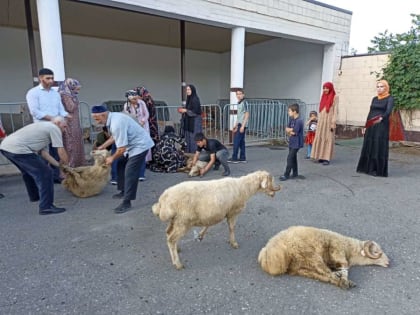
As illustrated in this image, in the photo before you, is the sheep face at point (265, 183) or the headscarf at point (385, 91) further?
the headscarf at point (385, 91)

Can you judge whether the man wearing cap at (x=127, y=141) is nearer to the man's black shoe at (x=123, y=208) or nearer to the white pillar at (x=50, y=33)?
the man's black shoe at (x=123, y=208)

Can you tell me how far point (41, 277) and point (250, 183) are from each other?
220cm

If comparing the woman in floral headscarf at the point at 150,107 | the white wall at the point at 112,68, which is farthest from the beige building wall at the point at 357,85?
the woman in floral headscarf at the point at 150,107

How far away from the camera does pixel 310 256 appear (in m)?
2.59

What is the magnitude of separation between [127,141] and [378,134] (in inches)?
192

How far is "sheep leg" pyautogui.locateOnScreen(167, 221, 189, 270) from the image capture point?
2688mm

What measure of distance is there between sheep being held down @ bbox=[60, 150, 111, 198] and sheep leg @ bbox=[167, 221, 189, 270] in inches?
93.3

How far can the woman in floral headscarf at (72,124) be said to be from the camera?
5418 mm

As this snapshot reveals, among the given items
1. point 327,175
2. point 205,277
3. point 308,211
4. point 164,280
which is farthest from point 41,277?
point 327,175

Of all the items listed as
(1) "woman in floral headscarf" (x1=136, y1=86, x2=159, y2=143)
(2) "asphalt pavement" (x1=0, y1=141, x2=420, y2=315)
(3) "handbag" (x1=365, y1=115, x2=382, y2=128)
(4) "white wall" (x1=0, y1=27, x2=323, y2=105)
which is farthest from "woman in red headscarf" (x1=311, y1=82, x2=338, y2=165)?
(4) "white wall" (x1=0, y1=27, x2=323, y2=105)

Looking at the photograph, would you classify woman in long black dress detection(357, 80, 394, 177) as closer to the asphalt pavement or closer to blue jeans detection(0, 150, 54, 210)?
the asphalt pavement

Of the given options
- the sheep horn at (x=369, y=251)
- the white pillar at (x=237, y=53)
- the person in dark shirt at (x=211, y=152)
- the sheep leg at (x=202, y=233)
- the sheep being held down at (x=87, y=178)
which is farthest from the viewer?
the white pillar at (x=237, y=53)

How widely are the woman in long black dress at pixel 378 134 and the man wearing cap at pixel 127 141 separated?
4472 millimetres

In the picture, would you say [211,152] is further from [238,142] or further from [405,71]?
[405,71]
